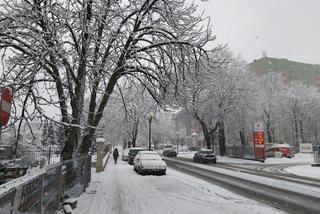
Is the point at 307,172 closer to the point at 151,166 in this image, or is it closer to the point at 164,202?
the point at 151,166

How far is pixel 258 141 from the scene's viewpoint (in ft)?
115

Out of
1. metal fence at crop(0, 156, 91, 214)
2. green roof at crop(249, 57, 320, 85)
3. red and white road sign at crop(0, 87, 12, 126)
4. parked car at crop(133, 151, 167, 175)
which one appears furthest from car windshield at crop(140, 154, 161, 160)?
green roof at crop(249, 57, 320, 85)

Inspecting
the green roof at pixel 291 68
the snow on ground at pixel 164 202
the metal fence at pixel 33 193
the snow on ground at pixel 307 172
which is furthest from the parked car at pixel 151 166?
the green roof at pixel 291 68

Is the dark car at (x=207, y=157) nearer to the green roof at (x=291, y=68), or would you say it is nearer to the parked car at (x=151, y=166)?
the parked car at (x=151, y=166)

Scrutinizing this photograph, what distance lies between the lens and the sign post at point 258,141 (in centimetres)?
3466

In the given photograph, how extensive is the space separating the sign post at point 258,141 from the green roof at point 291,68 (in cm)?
7022

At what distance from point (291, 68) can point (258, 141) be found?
259 ft

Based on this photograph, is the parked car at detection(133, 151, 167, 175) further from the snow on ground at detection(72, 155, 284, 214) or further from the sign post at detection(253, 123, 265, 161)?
the sign post at detection(253, 123, 265, 161)

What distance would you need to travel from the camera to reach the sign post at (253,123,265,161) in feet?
114

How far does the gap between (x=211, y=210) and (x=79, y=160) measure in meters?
4.77

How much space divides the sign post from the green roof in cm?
7022

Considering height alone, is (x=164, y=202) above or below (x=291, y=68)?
below

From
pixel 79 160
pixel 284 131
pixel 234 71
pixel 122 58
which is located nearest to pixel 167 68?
pixel 122 58

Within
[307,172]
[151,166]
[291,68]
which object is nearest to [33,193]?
[151,166]
